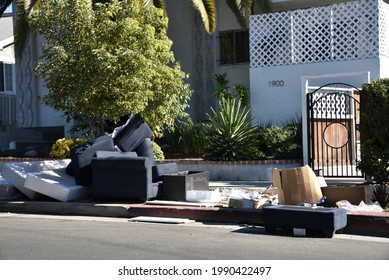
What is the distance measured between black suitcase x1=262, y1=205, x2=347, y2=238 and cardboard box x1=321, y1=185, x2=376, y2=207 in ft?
4.71

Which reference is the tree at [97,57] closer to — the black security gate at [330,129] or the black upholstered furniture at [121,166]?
the black upholstered furniture at [121,166]

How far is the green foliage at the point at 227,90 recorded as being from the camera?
21406 mm

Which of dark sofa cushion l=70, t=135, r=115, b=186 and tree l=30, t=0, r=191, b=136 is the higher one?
tree l=30, t=0, r=191, b=136

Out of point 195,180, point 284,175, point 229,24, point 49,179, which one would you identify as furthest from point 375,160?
point 229,24

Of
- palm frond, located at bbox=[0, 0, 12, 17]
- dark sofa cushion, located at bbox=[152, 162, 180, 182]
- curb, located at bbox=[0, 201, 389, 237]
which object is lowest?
curb, located at bbox=[0, 201, 389, 237]

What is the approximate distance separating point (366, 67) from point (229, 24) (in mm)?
6193

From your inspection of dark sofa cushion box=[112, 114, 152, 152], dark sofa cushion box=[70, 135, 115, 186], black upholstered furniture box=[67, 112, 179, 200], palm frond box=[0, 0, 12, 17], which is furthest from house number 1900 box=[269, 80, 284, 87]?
palm frond box=[0, 0, 12, 17]

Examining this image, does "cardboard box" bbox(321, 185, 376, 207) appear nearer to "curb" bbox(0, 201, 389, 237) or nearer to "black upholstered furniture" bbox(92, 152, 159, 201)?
"curb" bbox(0, 201, 389, 237)

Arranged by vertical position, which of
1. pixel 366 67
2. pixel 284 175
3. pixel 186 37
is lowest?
pixel 284 175

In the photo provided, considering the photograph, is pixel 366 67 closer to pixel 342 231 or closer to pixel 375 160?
pixel 375 160

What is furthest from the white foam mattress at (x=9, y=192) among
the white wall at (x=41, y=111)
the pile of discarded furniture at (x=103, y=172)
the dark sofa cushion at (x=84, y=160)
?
the white wall at (x=41, y=111)

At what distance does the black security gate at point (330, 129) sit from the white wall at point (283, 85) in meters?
0.98

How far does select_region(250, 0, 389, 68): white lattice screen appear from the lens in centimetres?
1950

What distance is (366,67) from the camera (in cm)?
1952
